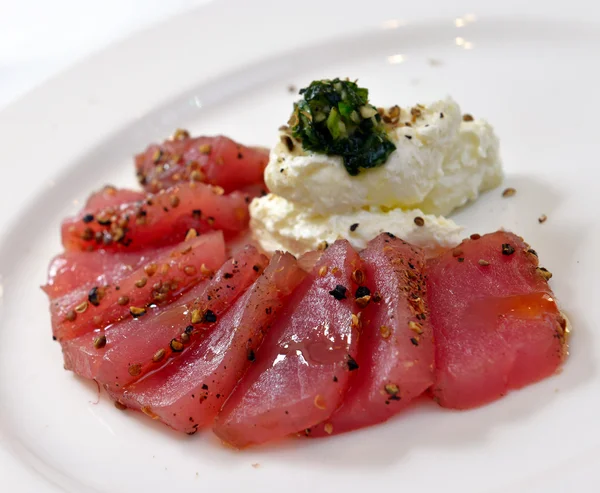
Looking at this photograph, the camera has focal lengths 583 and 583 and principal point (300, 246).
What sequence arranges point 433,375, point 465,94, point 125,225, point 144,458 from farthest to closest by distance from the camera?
point 465,94, point 125,225, point 144,458, point 433,375

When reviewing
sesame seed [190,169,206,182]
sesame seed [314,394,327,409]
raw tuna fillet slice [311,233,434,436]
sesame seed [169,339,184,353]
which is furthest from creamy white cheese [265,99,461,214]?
sesame seed [314,394,327,409]

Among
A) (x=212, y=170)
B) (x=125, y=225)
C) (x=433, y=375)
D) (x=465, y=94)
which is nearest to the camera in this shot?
(x=433, y=375)

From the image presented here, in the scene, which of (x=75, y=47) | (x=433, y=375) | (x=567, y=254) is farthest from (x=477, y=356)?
(x=75, y=47)

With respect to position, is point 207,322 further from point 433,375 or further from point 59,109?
point 59,109

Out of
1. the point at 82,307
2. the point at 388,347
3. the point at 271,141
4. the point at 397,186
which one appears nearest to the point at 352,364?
the point at 388,347

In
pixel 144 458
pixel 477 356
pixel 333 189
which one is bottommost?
pixel 144 458

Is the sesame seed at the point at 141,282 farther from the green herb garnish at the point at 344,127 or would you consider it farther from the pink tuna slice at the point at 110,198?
the green herb garnish at the point at 344,127
